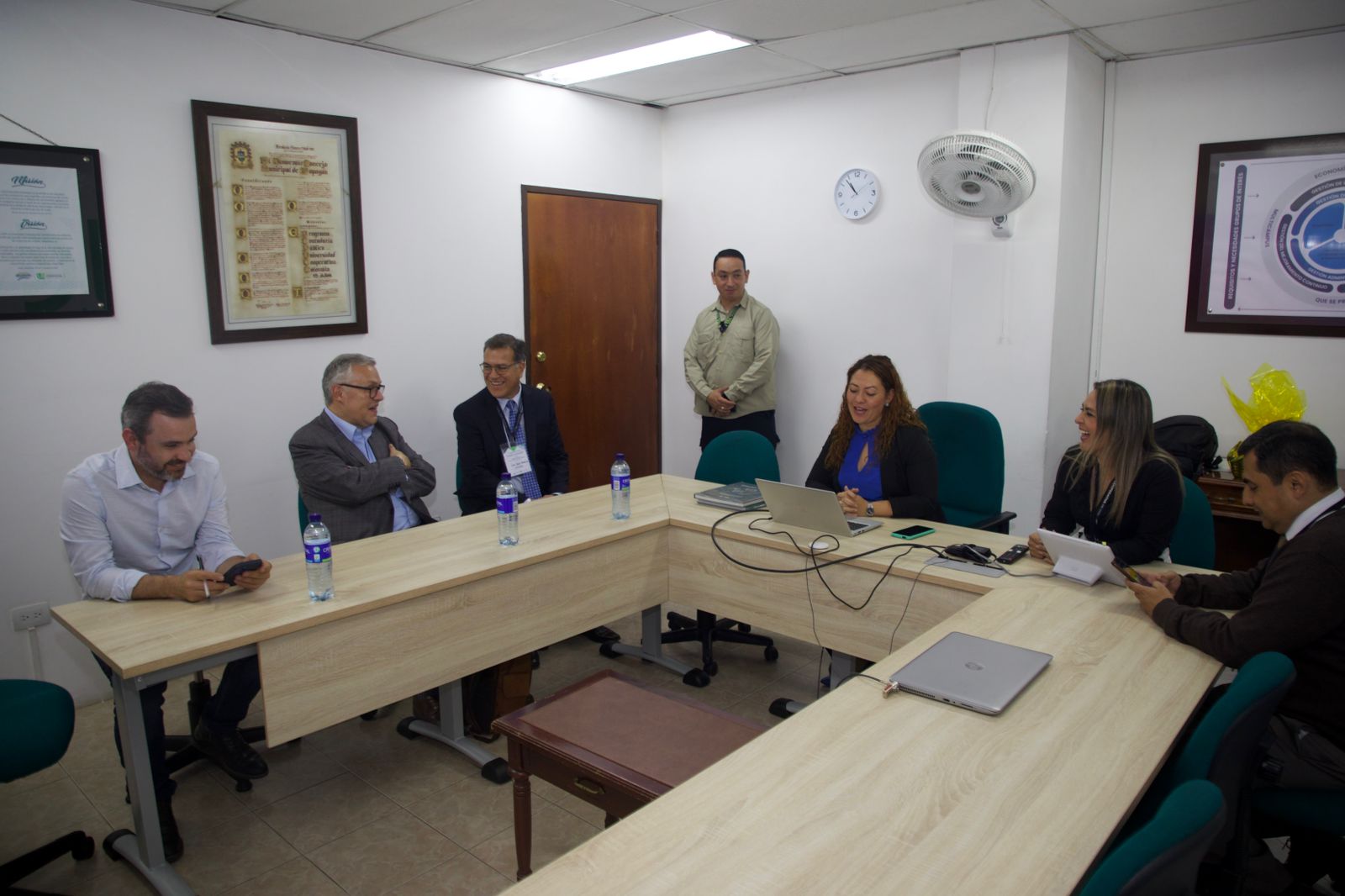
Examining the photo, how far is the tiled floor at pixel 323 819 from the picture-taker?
233 centimetres

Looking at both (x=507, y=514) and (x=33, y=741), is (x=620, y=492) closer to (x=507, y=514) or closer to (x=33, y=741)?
(x=507, y=514)

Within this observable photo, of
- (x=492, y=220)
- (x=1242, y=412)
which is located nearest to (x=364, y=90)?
(x=492, y=220)

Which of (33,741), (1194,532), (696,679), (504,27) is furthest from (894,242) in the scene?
(33,741)

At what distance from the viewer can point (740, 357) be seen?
491cm

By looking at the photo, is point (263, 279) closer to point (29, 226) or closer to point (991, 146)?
point (29, 226)

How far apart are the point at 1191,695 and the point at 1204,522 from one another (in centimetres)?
106

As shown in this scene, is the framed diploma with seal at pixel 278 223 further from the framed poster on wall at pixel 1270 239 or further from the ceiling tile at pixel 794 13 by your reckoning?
the framed poster on wall at pixel 1270 239

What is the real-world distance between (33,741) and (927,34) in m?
4.00

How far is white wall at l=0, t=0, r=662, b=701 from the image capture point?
3.21m

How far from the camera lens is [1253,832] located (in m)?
1.98

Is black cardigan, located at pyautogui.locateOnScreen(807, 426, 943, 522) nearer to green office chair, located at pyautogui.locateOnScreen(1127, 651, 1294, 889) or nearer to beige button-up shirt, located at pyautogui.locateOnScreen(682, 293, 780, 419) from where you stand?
green office chair, located at pyautogui.locateOnScreen(1127, 651, 1294, 889)

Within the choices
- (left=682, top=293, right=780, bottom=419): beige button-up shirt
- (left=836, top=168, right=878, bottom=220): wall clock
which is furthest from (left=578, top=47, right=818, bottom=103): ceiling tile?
(left=682, top=293, right=780, bottom=419): beige button-up shirt

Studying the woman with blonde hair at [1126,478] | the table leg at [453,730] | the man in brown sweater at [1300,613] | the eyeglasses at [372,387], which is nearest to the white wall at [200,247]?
the eyeglasses at [372,387]

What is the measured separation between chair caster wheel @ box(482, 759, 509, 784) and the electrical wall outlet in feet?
5.79
